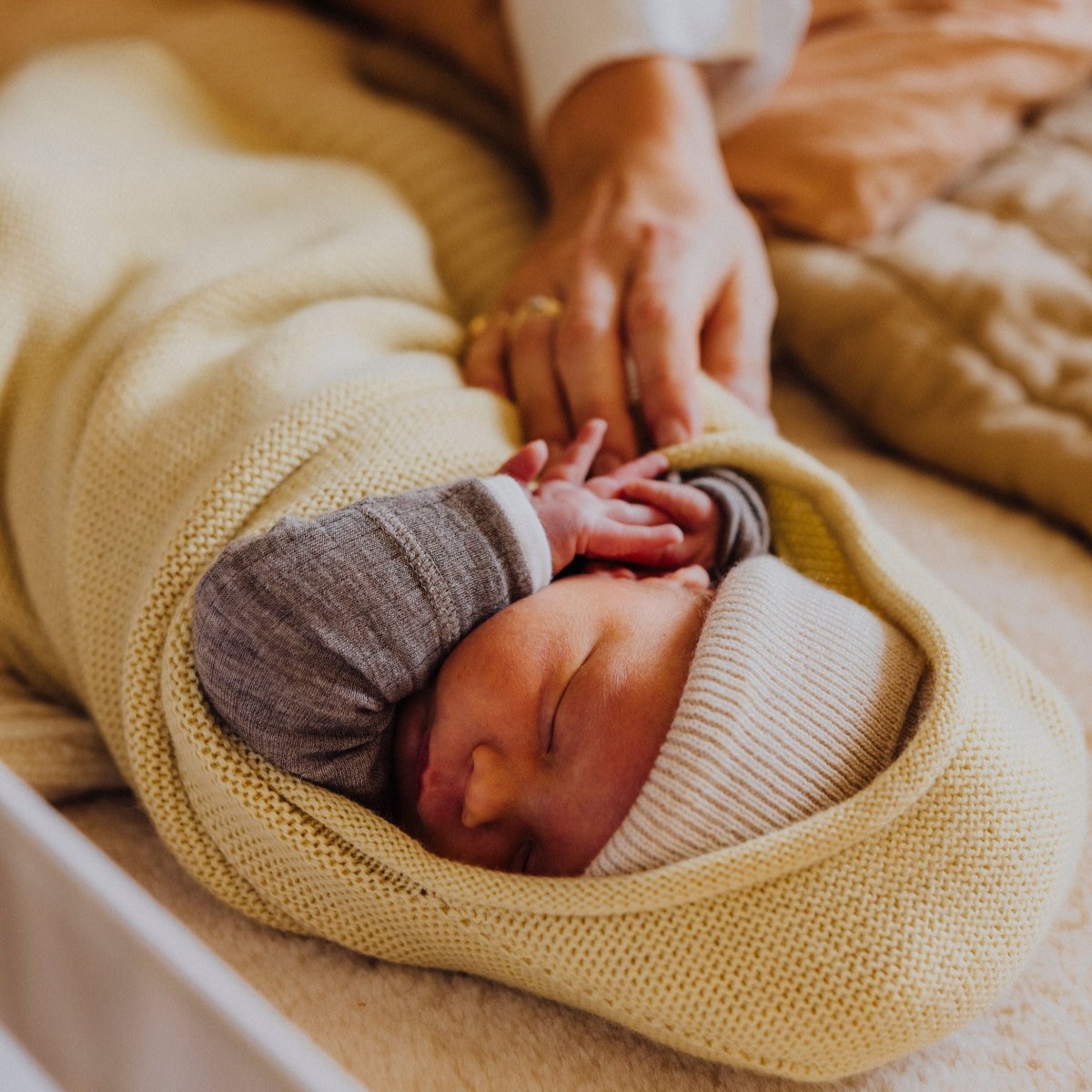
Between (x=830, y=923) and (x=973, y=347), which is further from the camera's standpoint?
(x=973, y=347)

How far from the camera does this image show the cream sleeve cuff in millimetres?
643

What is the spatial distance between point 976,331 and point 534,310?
1.45 feet

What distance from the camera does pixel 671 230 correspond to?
35.0 inches

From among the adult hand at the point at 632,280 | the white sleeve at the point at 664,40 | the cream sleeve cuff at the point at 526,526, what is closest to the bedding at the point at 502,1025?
the cream sleeve cuff at the point at 526,526

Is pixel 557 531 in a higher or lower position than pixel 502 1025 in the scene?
higher

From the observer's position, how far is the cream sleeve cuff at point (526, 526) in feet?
2.11

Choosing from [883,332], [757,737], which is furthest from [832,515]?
[883,332]

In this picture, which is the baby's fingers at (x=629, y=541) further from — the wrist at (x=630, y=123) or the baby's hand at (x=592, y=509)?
the wrist at (x=630, y=123)

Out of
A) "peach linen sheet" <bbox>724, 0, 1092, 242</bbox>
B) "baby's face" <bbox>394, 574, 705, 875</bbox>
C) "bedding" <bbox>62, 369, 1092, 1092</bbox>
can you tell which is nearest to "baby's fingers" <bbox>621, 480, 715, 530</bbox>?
"baby's face" <bbox>394, 574, 705, 875</bbox>

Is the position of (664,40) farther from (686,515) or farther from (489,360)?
(686,515)

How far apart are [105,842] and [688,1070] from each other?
1.28ft

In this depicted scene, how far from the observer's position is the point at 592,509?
70 cm

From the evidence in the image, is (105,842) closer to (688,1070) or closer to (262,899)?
(262,899)

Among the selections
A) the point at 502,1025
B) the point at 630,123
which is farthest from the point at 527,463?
the point at 630,123
